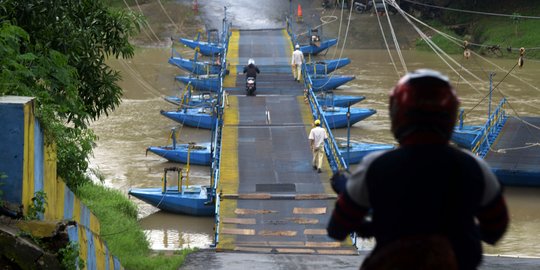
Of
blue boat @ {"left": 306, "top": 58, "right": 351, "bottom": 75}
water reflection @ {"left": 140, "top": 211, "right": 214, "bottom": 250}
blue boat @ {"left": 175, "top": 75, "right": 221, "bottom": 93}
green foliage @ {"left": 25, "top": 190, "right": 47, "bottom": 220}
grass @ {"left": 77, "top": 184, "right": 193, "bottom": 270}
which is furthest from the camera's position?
blue boat @ {"left": 306, "top": 58, "right": 351, "bottom": 75}

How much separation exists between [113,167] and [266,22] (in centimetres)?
2743

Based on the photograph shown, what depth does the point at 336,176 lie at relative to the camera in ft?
12.1

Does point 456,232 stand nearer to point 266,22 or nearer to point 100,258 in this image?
point 100,258

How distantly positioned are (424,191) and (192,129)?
25821 millimetres

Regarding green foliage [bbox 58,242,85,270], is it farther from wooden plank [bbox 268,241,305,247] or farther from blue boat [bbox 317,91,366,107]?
blue boat [bbox 317,91,366,107]

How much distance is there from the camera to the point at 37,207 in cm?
742

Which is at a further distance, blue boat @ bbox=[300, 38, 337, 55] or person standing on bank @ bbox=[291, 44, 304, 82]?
blue boat @ bbox=[300, 38, 337, 55]

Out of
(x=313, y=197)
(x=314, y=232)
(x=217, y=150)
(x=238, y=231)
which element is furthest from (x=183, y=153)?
(x=314, y=232)

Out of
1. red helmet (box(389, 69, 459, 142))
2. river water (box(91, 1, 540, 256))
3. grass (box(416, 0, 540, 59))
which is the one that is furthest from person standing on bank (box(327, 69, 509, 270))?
grass (box(416, 0, 540, 59))

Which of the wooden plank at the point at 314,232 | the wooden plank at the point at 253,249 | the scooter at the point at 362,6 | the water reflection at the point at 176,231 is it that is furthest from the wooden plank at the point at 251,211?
the scooter at the point at 362,6

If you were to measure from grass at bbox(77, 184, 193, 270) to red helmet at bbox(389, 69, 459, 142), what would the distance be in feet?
25.9

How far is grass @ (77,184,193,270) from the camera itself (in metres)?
12.6

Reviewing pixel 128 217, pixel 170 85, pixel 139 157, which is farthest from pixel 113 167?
pixel 170 85

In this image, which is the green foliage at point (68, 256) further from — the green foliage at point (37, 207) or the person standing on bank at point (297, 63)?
the person standing on bank at point (297, 63)
